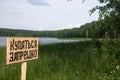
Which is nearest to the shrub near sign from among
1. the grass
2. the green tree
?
the grass

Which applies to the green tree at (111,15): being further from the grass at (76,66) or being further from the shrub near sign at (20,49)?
the shrub near sign at (20,49)

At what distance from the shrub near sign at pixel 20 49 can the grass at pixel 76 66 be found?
5.39 ft

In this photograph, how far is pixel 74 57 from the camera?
29.1ft

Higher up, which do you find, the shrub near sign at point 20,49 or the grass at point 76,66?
the shrub near sign at point 20,49

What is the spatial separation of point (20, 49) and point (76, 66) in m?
3.03

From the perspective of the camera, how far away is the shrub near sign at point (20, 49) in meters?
4.98

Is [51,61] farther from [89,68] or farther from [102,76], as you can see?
[102,76]

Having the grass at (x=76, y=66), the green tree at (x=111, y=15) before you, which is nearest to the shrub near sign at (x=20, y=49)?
the grass at (x=76, y=66)

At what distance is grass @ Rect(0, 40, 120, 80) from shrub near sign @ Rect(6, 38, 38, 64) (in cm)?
164

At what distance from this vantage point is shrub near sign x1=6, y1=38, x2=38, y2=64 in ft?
16.4

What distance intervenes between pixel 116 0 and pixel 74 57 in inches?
82.7

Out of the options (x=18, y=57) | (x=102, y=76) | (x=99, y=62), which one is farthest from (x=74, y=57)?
(x=18, y=57)

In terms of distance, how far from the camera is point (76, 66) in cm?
801

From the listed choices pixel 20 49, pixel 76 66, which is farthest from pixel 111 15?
pixel 20 49
